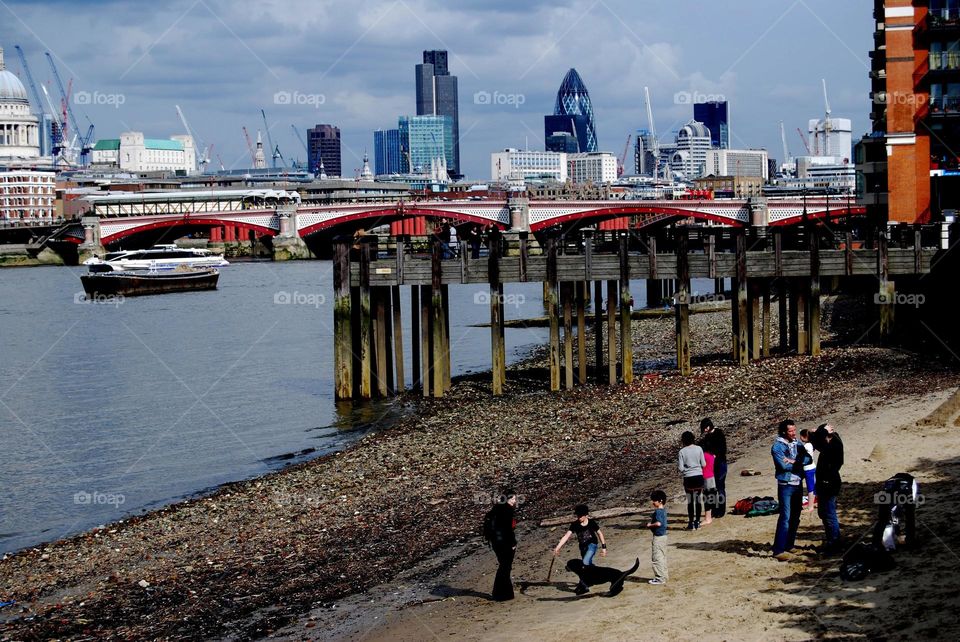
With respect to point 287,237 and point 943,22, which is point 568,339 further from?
point 287,237

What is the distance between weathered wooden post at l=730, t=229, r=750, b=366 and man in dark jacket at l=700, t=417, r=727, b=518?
1734cm

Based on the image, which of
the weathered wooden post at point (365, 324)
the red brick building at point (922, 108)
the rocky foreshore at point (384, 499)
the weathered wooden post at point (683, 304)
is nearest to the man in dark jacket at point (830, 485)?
A: the rocky foreshore at point (384, 499)

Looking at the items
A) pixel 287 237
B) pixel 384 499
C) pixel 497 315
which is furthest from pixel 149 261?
pixel 384 499

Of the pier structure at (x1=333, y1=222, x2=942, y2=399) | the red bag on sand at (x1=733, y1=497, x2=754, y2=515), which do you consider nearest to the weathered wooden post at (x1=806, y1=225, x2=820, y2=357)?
the pier structure at (x1=333, y1=222, x2=942, y2=399)

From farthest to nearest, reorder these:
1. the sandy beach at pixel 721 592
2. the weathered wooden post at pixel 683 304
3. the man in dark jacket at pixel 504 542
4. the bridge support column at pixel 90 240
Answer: the bridge support column at pixel 90 240
the weathered wooden post at pixel 683 304
the man in dark jacket at pixel 504 542
the sandy beach at pixel 721 592

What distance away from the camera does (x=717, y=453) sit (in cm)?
1770

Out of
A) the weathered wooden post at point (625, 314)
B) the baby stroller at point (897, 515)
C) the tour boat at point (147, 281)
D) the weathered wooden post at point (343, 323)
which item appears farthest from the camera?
the tour boat at point (147, 281)

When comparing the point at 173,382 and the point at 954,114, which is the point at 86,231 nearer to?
the point at 173,382

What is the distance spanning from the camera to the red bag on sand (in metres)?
17.7

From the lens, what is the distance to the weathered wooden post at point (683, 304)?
111ft

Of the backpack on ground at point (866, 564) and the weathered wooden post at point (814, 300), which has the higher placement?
the weathered wooden post at point (814, 300)

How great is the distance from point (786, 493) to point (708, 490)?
2239 mm

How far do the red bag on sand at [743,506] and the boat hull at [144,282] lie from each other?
7679 centimetres

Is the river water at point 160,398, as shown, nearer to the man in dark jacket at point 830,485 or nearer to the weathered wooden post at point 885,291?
the weathered wooden post at point 885,291
